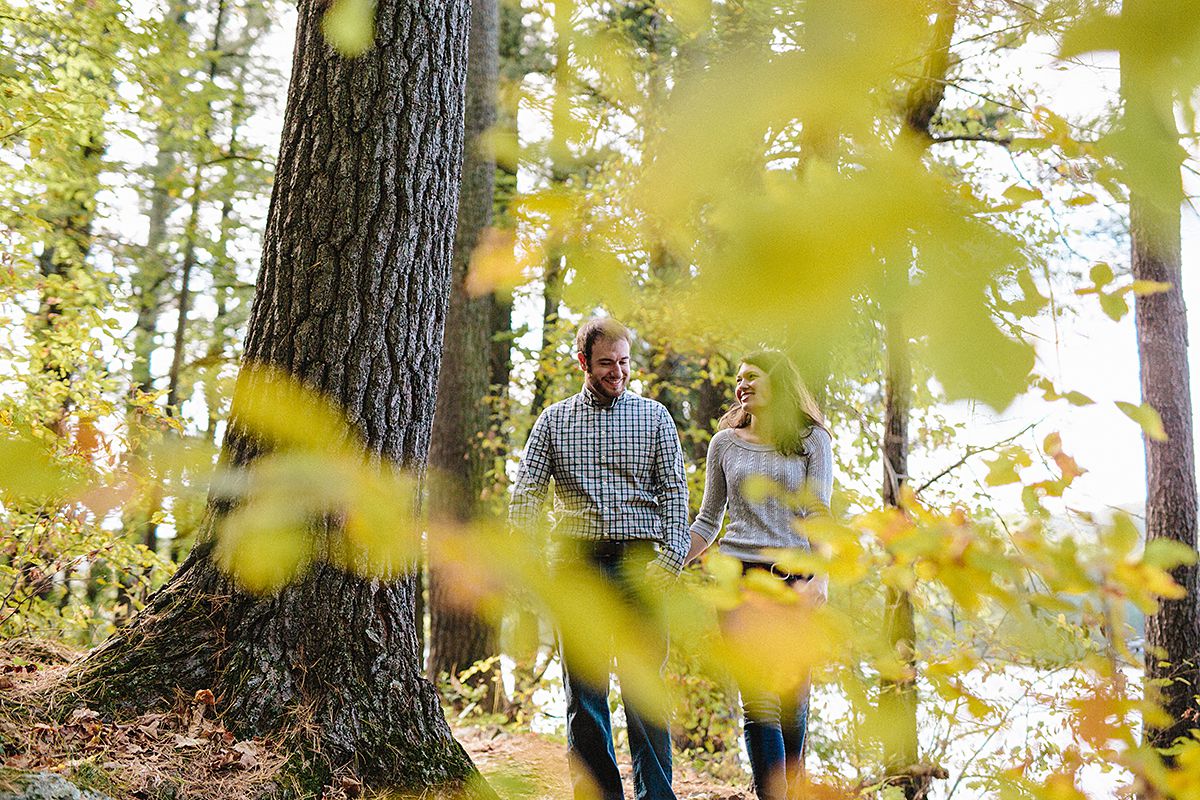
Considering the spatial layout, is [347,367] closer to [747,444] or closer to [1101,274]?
[747,444]

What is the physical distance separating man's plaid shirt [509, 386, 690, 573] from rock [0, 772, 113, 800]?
65.6 inches

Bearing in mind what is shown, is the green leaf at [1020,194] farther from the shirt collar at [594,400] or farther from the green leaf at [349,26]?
the shirt collar at [594,400]

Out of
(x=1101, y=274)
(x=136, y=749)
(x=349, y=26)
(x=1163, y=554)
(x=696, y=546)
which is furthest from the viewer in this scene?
(x=696, y=546)

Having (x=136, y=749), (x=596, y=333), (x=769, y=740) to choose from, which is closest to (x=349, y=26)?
(x=136, y=749)

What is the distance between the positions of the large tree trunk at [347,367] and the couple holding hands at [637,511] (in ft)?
2.40

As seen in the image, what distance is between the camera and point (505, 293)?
3.19ft

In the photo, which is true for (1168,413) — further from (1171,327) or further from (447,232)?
(447,232)

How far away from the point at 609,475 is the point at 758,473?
1.81 feet

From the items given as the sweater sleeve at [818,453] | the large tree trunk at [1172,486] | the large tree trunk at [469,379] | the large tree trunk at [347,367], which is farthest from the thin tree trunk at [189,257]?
the large tree trunk at [1172,486]

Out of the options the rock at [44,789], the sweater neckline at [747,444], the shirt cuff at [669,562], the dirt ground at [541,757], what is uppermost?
the sweater neckline at [747,444]

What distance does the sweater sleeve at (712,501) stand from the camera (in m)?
3.62

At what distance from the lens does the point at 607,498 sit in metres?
3.32

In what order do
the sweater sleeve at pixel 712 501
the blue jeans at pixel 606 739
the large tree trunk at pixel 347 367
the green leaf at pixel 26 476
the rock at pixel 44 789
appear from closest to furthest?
1. the green leaf at pixel 26 476
2. the rock at pixel 44 789
3. the large tree trunk at pixel 347 367
4. the blue jeans at pixel 606 739
5. the sweater sleeve at pixel 712 501

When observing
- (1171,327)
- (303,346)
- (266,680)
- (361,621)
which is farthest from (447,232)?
(1171,327)
